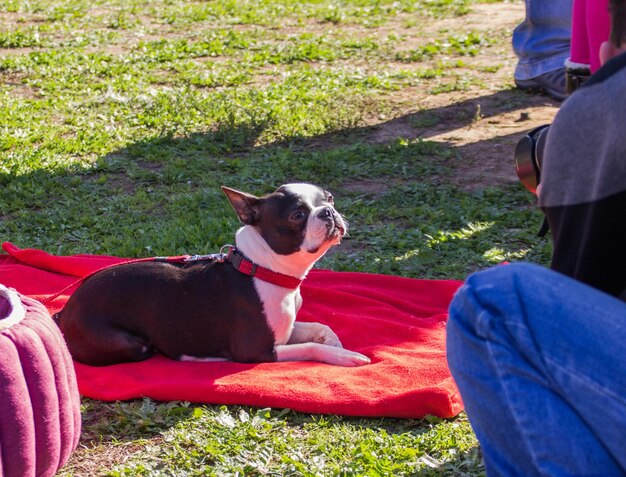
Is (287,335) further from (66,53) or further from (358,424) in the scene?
(66,53)

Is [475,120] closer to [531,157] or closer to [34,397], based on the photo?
[531,157]

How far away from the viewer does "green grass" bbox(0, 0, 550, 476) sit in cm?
401

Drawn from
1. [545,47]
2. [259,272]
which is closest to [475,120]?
[545,47]

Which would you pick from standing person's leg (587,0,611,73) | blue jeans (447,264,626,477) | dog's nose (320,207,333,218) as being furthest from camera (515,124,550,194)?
standing person's leg (587,0,611,73)

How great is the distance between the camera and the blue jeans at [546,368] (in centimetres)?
227

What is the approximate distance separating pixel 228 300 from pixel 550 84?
6160 mm

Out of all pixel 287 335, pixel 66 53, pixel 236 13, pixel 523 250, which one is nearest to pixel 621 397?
pixel 287 335

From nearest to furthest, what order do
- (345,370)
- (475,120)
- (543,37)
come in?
(345,370) < (475,120) < (543,37)

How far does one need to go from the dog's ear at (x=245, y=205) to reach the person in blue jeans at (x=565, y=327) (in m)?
2.20

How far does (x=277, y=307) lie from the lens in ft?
15.3

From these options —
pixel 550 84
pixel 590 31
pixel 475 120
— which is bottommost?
pixel 475 120

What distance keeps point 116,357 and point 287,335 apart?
2.92ft

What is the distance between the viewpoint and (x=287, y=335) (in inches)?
188

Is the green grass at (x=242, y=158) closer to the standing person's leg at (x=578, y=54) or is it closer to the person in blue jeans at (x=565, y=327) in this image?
the standing person's leg at (x=578, y=54)
